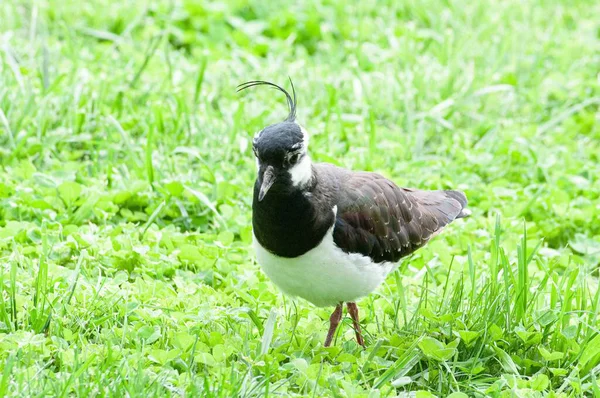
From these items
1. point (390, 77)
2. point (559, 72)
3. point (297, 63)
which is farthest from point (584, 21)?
point (297, 63)

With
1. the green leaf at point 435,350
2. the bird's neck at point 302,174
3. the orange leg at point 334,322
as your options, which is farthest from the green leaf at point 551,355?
the bird's neck at point 302,174

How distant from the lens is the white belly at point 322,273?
13.6 feet

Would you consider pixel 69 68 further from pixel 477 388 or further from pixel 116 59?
pixel 477 388

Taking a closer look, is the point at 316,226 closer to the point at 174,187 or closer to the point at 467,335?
the point at 467,335

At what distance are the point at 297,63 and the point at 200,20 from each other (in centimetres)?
121

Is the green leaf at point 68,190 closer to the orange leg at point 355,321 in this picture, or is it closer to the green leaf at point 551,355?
the orange leg at point 355,321

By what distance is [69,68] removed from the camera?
23.7 feet

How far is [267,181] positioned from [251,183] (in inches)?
83.7

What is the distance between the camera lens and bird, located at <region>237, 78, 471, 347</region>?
409 cm

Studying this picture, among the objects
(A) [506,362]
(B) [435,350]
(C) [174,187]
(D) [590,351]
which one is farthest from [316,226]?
(C) [174,187]

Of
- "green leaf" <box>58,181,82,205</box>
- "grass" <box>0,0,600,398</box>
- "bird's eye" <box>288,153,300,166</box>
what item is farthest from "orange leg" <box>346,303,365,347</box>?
"green leaf" <box>58,181,82,205</box>

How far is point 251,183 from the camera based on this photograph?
6156 mm

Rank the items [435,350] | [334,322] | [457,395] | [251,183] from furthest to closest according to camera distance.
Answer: [251,183]
[334,322]
[435,350]
[457,395]

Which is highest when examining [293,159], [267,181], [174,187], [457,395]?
[293,159]
